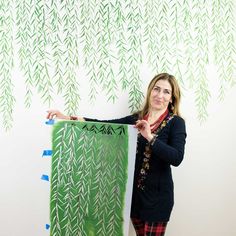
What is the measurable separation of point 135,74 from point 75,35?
1.36 feet

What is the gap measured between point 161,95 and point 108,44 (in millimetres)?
474

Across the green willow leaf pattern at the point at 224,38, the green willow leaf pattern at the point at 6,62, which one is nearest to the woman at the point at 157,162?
the green willow leaf pattern at the point at 224,38

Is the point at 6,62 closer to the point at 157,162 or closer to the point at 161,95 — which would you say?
the point at 161,95

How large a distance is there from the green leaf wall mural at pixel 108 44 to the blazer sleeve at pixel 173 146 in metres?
0.37

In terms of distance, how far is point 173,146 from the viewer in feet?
4.79

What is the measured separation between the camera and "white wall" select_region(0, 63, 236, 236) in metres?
1.80

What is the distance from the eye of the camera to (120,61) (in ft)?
5.88

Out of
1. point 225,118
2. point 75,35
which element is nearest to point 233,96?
point 225,118

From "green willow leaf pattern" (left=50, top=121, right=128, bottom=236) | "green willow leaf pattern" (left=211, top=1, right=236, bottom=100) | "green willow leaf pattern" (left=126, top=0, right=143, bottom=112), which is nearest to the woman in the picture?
"green willow leaf pattern" (left=50, top=121, right=128, bottom=236)

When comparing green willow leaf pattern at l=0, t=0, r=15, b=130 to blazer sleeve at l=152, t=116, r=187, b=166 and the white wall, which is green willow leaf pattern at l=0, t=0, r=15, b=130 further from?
blazer sleeve at l=152, t=116, r=187, b=166

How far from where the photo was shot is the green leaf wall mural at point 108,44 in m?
1.76

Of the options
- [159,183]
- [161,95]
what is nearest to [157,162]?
[159,183]

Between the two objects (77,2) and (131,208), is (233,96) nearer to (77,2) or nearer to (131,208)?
(131,208)

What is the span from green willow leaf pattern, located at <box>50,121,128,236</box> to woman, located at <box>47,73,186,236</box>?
0.12 m
